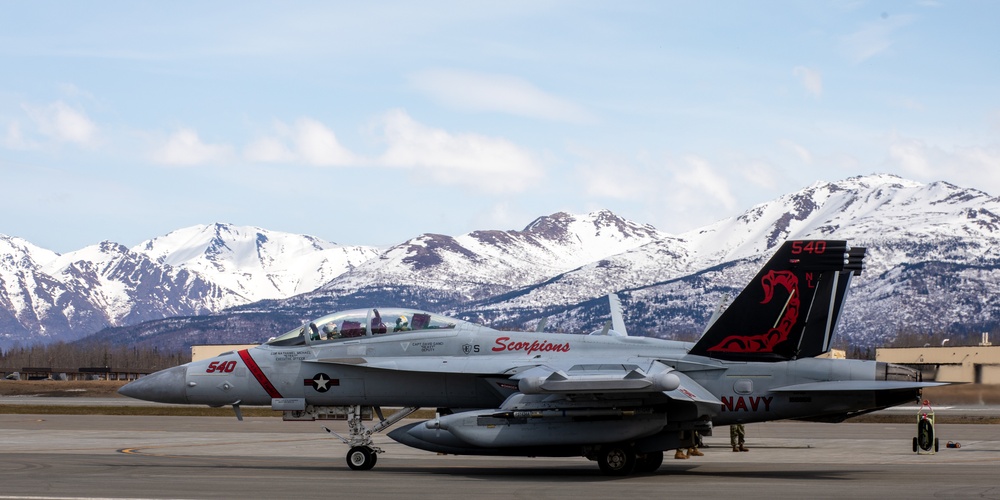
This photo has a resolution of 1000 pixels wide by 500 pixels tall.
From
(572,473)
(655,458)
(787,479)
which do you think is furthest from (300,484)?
(787,479)

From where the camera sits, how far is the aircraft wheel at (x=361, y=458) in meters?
22.9

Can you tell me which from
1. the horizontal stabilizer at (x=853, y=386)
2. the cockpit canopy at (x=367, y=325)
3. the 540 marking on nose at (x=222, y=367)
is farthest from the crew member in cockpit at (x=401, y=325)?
the horizontal stabilizer at (x=853, y=386)

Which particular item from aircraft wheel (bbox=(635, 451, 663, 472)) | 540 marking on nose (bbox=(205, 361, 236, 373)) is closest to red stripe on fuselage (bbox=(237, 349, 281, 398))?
540 marking on nose (bbox=(205, 361, 236, 373))

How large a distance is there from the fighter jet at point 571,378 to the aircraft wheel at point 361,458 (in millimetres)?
24

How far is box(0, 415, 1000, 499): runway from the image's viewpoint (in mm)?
18922

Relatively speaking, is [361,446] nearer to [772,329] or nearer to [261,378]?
[261,378]

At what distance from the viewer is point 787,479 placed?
2150cm

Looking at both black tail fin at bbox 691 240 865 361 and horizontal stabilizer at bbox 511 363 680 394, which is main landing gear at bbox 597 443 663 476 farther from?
black tail fin at bbox 691 240 865 361

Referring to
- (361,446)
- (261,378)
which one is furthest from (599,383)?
(261,378)

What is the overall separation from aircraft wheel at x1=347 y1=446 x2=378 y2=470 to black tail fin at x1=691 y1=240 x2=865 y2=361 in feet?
20.9

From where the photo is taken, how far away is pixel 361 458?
75.3ft

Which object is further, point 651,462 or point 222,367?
point 222,367

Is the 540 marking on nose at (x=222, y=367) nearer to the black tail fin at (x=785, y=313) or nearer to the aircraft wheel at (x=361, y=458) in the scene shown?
the aircraft wheel at (x=361, y=458)

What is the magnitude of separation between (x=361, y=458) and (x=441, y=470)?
1.64 meters
